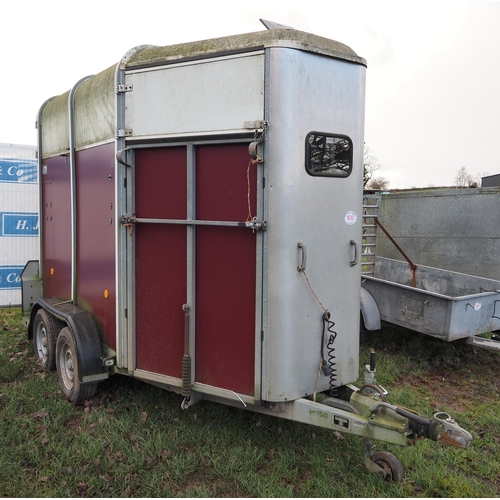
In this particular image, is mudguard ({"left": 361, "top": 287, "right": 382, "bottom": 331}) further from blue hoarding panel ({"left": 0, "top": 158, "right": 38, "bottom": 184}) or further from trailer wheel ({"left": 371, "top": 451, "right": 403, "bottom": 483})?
blue hoarding panel ({"left": 0, "top": 158, "right": 38, "bottom": 184})

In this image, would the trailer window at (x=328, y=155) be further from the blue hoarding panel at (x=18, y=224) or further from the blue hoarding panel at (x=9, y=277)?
the blue hoarding panel at (x=9, y=277)

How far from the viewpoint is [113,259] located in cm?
489

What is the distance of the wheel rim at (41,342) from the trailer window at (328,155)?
13.2ft

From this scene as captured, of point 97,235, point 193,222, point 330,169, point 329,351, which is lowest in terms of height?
point 329,351

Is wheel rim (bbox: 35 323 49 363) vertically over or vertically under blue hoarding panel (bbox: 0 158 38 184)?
under

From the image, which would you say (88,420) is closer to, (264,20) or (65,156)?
(65,156)

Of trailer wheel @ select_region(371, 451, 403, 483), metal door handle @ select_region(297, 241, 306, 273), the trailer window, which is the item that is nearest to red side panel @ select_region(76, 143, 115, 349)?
metal door handle @ select_region(297, 241, 306, 273)

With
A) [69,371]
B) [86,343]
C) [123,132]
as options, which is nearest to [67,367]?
[69,371]

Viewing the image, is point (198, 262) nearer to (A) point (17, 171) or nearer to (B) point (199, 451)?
(B) point (199, 451)

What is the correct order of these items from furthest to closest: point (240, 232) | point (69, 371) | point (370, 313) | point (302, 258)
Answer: point (370, 313)
point (69, 371)
point (240, 232)
point (302, 258)

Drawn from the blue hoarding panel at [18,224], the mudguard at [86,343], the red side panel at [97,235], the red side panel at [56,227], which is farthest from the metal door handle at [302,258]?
the blue hoarding panel at [18,224]

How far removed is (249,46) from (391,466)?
3254 millimetres

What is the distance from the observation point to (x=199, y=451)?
4.24 metres

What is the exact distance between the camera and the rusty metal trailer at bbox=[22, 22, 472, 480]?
12.7ft
